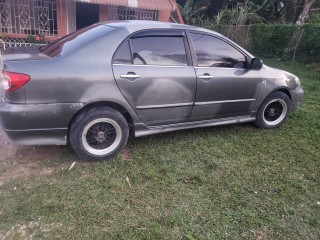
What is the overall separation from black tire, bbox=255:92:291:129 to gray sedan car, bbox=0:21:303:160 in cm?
22

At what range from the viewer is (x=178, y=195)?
2988 mm

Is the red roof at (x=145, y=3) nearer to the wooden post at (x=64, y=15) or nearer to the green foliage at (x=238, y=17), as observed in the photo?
the wooden post at (x=64, y=15)

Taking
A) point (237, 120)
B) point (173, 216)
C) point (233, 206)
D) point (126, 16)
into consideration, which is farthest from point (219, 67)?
point (126, 16)

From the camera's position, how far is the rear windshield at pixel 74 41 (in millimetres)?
3283

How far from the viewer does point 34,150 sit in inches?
145

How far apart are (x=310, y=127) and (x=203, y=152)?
2.26 meters

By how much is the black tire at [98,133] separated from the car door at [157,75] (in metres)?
0.29

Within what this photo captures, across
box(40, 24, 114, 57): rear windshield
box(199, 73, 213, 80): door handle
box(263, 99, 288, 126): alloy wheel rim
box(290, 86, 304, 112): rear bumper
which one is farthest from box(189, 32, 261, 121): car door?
box(40, 24, 114, 57): rear windshield

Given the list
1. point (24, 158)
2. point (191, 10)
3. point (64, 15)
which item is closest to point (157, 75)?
point (24, 158)

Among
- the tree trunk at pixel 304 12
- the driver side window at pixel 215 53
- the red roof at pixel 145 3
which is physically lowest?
the driver side window at pixel 215 53

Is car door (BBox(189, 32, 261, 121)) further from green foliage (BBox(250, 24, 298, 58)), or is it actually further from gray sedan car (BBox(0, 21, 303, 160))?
green foliage (BBox(250, 24, 298, 58))

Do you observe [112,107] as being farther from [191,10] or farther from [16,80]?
[191,10]

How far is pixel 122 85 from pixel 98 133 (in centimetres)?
65

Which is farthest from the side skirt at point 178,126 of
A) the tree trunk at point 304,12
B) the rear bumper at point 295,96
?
the tree trunk at point 304,12
